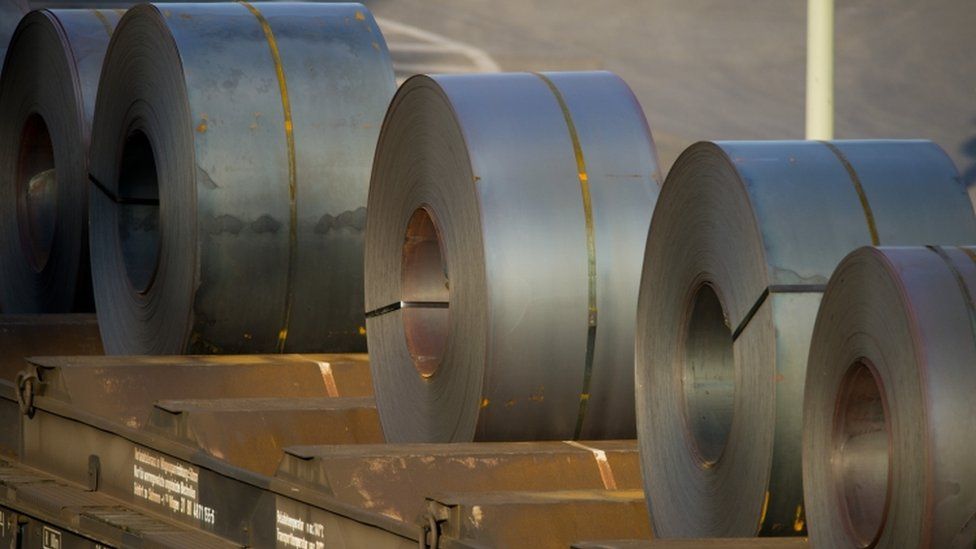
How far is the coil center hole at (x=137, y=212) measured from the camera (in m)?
8.37

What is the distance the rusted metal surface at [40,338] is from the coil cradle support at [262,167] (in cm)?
63

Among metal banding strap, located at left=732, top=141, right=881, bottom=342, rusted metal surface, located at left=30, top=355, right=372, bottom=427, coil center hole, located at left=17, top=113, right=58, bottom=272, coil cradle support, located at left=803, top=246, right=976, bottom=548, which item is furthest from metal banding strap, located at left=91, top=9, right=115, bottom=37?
coil cradle support, located at left=803, top=246, right=976, bottom=548

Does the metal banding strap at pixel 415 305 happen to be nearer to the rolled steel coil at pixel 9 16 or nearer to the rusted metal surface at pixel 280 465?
the rusted metal surface at pixel 280 465

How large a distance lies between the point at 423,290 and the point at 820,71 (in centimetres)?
324

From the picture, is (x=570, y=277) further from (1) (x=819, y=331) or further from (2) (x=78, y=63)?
(2) (x=78, y=63)

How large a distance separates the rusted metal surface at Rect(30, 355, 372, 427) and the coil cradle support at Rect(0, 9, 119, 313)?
1974mm

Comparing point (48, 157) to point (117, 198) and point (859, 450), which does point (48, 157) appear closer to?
point (117, 198)

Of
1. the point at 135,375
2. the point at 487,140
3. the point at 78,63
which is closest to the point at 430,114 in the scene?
the point at 487,140

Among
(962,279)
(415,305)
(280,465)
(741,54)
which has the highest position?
(741,54)

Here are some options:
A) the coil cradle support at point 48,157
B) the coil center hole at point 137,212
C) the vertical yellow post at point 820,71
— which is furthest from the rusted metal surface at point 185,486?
the vertical yellow post at point 820,71

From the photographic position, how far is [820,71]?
369 inches

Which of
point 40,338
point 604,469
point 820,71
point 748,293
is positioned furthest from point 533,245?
point 820,71

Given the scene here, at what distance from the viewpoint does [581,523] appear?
504cm

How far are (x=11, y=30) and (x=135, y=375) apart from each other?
4318mm
